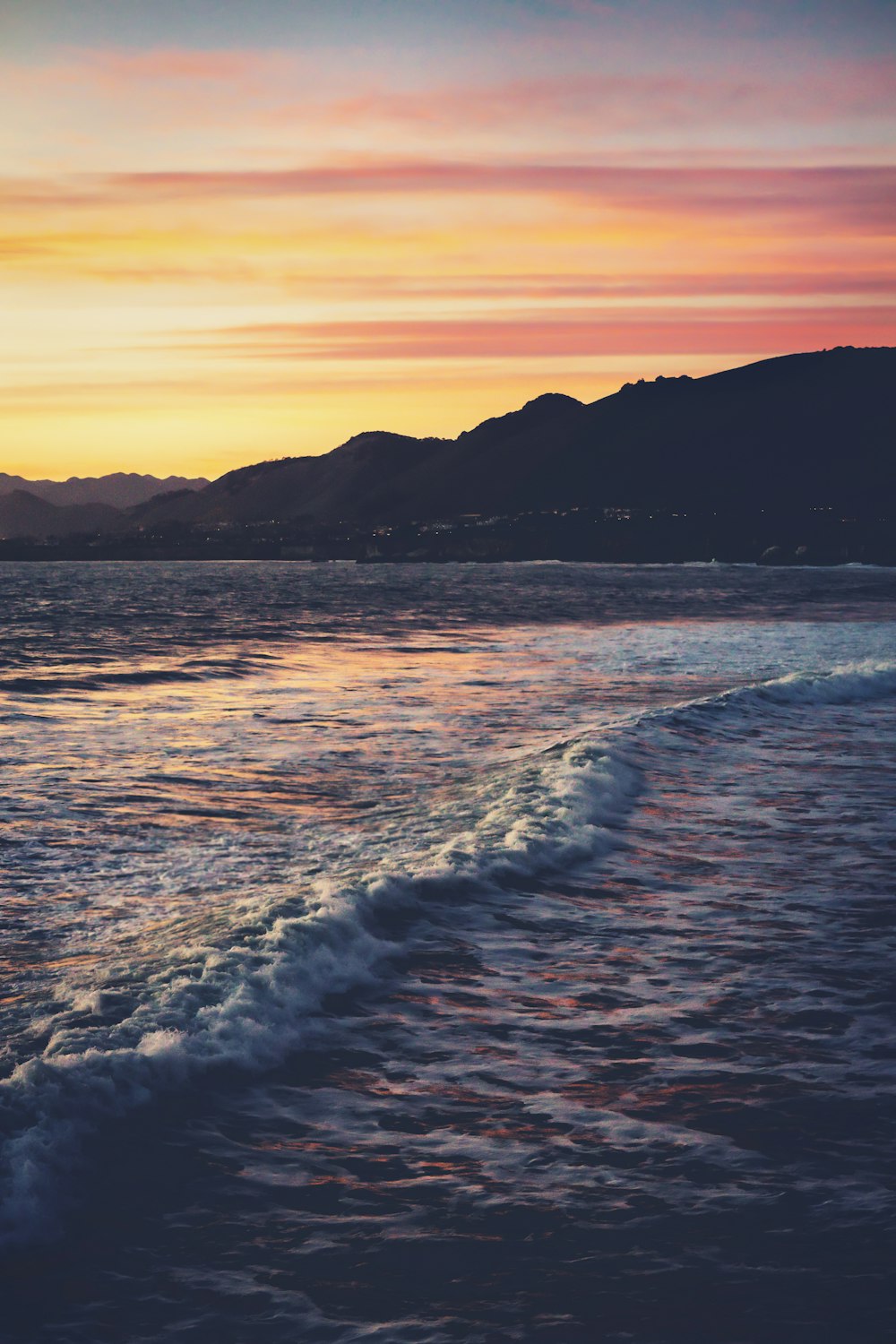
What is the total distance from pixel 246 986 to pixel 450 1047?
1.66 meters

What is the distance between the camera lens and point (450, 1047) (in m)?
7.62

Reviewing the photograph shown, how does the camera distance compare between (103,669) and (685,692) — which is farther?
(103,669)

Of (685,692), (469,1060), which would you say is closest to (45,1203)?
(469,1060)

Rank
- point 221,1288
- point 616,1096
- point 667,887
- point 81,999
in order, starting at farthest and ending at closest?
1. point 667,887
2. point 81,999
3. point 616,1096
4. point 221,1288

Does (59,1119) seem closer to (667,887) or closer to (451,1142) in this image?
(451,1142)

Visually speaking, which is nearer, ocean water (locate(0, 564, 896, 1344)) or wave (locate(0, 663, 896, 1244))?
ocean water (locate(0, 564, 896, 1344))

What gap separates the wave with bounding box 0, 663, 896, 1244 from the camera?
636cm

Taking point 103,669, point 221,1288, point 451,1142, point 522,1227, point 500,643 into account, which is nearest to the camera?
point 221,1288

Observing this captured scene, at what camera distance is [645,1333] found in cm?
476

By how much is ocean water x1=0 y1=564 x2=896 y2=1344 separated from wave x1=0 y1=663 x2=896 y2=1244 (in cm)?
3

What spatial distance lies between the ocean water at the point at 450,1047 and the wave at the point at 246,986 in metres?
0.03

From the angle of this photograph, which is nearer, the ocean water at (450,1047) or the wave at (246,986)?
the ocean water at (450,1047)

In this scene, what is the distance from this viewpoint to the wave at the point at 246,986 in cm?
636

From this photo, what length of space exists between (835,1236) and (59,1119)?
13.5ft
